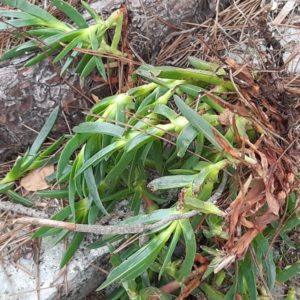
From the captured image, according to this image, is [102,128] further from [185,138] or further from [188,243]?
[188,243]

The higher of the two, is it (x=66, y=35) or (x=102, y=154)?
(x=66, y=35)

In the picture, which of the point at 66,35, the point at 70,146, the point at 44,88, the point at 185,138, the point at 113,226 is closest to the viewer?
the point at 113,226

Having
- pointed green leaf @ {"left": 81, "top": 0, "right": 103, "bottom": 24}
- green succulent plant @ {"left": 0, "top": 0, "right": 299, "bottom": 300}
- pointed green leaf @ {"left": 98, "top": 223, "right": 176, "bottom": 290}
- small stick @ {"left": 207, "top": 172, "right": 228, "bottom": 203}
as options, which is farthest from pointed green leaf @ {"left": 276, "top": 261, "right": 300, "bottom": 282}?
pointed green leaf @ {"left": 81, "top": 0, "right": 103, "bottom": 24}

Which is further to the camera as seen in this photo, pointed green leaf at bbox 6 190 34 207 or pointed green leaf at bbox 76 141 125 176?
pointed green leaf at bbox 6 190 34 207

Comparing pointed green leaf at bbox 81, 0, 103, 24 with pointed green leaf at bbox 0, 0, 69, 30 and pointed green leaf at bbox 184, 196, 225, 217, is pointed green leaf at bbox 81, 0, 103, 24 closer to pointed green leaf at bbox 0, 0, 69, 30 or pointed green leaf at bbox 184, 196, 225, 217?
Result: pointed green leaf at bbox 0, 0, 69, 30

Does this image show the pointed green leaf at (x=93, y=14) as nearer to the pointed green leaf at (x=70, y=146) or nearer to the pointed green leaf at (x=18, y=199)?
the pointed green leaf at (x=70, y=146)

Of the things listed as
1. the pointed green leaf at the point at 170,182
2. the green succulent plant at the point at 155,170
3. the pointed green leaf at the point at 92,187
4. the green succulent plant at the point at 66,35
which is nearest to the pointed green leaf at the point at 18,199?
the green succulent plant at the point at 155,170

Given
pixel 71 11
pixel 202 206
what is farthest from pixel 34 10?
pixel 202 206
